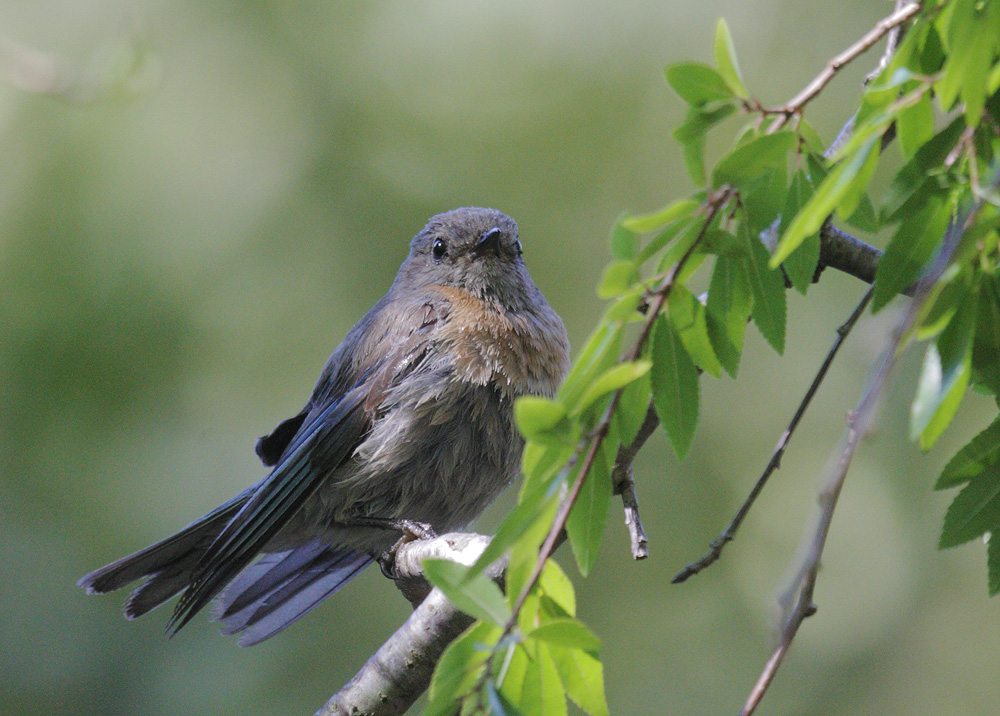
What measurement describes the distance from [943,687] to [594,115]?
477 centimetres

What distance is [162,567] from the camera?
13.5 feet

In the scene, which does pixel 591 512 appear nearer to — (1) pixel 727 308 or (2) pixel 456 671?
(2) pixel 456 671

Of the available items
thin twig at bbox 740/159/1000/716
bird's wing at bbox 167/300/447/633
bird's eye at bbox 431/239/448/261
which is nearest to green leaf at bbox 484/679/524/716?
thin twig at bbox 740/159/1000/716

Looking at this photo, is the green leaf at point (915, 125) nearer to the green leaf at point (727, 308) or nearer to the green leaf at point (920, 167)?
the green leaf at point (920, 167)

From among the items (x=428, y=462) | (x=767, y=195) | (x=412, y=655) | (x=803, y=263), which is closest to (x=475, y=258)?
(x=428, y=462)

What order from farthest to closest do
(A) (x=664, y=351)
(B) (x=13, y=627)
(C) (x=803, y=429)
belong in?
(C) (x=803, y=429)
(B) (x=13, y=627)
(A) (x=664, y=351)

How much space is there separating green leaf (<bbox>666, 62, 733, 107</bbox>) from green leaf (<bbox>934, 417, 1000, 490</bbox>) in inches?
25.8

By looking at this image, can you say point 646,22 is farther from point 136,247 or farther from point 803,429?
point 136,247

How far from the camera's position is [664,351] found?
5.17ft

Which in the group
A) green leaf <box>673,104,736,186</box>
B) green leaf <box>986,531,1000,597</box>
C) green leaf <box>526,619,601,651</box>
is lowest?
green leaf <box>986,531,1000,597</box>

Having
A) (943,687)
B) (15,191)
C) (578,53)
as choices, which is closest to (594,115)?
(578,53)

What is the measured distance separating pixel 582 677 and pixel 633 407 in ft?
1.38

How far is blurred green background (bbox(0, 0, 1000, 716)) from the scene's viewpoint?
20.5 feet

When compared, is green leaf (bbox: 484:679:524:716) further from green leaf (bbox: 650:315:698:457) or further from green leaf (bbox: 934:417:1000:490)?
green leaf (bbox: 934:417:1000:490)
